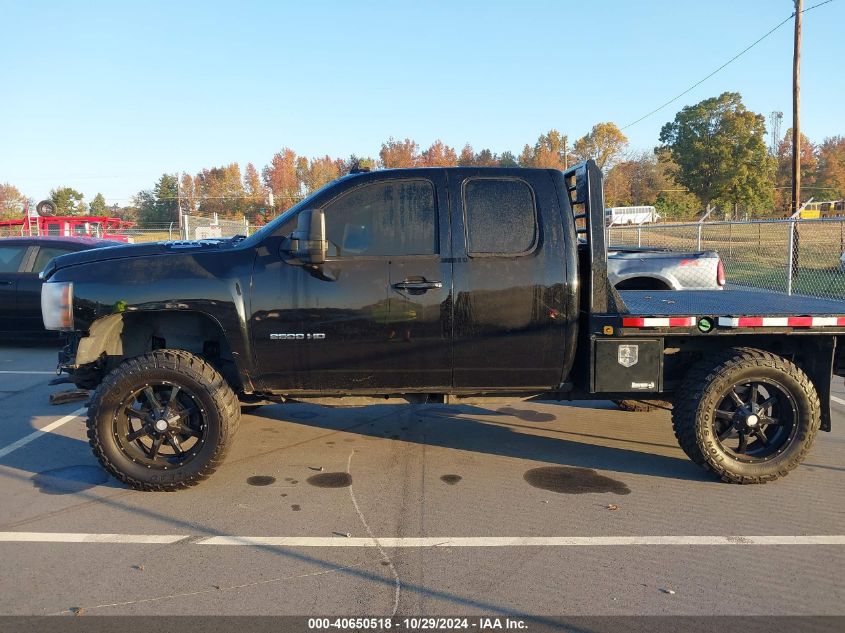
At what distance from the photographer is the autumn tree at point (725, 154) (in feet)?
148

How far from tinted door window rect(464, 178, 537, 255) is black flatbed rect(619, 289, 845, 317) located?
0.96 meters

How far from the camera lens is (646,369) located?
14.9 ft

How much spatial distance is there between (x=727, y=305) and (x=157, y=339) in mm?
4363

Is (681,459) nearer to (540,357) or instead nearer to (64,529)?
(540,357)

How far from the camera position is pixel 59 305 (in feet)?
14.3

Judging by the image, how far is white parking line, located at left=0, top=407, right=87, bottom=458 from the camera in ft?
17.2

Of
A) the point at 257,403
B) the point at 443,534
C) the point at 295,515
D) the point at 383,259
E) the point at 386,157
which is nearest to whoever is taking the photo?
the point at 443,534

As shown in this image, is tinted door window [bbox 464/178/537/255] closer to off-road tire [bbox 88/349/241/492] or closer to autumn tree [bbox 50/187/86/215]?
off-road tire [bbox 88/349/241/492]

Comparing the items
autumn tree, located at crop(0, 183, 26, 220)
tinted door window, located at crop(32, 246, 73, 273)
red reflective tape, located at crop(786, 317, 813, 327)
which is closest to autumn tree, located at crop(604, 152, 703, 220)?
tinted door window, located at crop(32, 246, 73, 273)

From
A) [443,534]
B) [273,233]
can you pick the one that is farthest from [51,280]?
[443,534]

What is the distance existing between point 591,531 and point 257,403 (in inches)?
101

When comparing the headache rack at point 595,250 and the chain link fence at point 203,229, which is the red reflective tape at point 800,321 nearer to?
the headache rack at point 595,250

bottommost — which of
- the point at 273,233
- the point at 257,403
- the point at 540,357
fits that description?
the point at 257,403

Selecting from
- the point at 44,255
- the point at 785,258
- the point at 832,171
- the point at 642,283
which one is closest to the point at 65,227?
the point at 44,255
